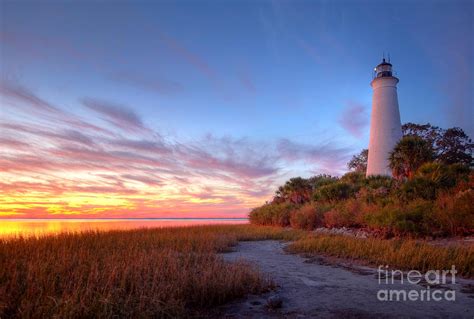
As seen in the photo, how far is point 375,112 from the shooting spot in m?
32.6

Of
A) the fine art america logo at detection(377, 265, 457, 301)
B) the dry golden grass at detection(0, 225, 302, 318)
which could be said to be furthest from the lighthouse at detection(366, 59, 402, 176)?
the dry golden grass at detection(0, 225, 302, 318)

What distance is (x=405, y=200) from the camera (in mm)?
16000

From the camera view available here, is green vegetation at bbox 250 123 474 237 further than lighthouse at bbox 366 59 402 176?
No

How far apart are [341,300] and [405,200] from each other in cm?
1193

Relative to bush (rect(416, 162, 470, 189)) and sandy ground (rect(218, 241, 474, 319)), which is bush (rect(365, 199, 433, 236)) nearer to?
bush (rect(416, 162, 470, 189))

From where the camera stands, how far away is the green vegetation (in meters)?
12.8

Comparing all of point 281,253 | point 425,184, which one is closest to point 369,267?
point 281,253

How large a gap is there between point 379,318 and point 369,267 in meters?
4.76

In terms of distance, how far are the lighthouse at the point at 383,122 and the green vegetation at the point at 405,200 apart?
7.89 ft

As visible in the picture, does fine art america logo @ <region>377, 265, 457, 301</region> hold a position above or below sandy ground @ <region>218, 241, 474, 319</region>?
above

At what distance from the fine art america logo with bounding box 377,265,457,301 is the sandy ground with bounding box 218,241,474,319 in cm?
8

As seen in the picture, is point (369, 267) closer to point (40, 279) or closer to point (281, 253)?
point (281, 253)

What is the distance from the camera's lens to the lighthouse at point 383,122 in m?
31.1

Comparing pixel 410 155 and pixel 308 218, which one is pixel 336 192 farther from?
pixel 410 155
